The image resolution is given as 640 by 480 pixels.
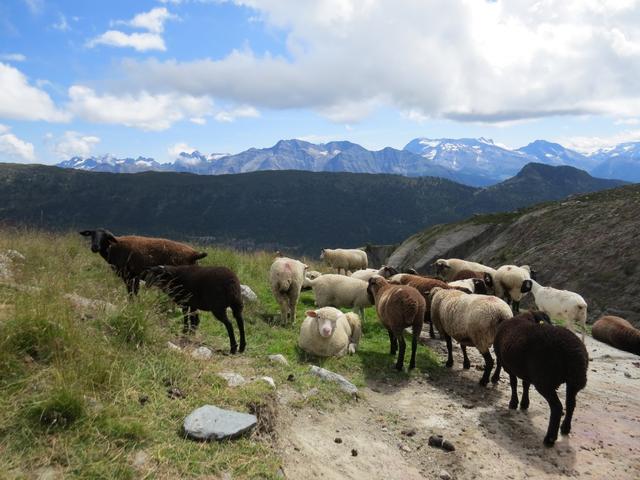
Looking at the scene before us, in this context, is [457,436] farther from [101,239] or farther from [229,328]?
[101,239]

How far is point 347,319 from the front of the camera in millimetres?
11625

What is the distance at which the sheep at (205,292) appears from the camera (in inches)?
379

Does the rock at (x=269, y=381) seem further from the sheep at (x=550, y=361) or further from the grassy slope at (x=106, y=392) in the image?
the sheep at (x=550, y=361)

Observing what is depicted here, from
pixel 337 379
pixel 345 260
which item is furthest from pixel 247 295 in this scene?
pixel 345 260

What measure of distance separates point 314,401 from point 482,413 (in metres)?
3.21

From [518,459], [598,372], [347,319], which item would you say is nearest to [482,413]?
[518,459]

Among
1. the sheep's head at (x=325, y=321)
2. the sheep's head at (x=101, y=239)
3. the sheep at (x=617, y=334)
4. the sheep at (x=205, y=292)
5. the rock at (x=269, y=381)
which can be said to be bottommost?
the sheep at (x=617, y=334)

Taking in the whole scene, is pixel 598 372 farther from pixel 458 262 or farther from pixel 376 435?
pixel 458 262

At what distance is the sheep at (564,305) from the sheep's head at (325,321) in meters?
8.41

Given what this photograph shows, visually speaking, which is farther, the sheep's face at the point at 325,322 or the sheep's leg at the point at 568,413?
the sheep's face at the point at 325,322

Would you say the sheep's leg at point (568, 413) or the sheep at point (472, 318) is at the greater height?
the sheep at point (472, 318)

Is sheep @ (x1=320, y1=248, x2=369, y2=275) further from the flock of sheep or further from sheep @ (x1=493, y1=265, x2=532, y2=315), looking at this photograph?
Answer: sheep @ (x1=493, y1=265, x2=532, y2=315)

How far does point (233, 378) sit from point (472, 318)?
17.7 feet

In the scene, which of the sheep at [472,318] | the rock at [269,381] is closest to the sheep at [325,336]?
the sheep at [472,318]
